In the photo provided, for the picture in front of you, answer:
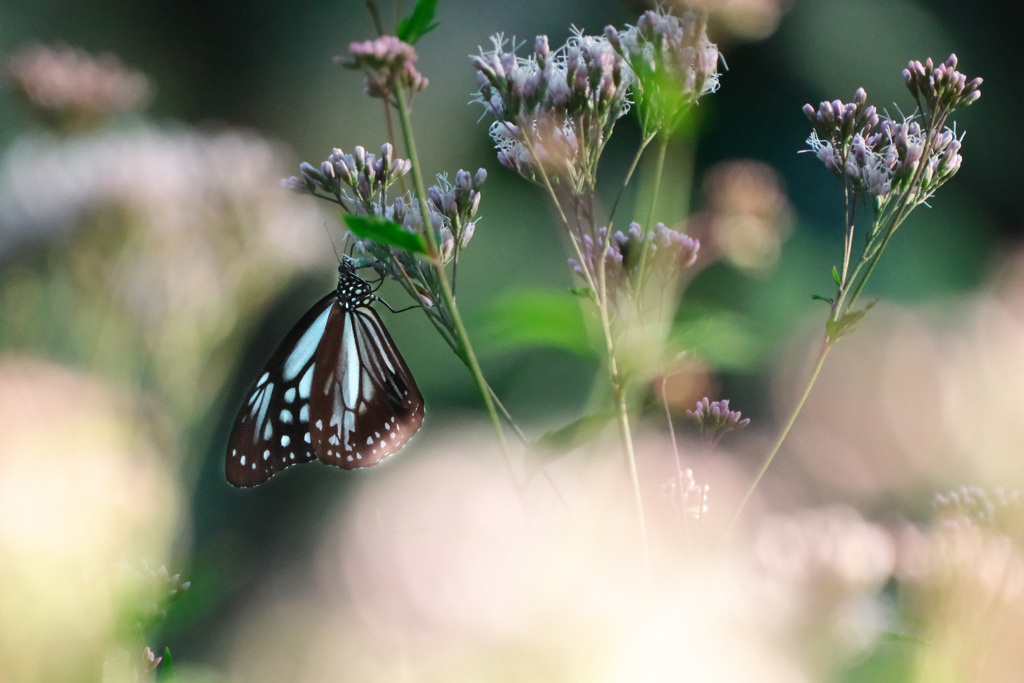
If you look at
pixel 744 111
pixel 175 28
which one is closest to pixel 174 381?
pixel 744 111

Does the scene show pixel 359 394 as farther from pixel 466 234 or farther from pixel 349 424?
pixel 466 234

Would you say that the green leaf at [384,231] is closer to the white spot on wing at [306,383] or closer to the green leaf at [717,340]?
the green leaf at [717,340]

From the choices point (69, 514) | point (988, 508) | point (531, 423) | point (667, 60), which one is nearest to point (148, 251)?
point (69, 514)

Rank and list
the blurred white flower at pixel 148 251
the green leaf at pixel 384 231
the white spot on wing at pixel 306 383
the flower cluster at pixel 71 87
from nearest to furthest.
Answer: the green leaf at pixel 384 231, the blurred white flower at pixel 148 251, the flower cluster at pixel 71 87, the white spot on wing at pixel 306 383

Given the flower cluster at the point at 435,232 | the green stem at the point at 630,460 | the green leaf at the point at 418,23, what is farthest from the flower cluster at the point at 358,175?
the green stem at the point at 630,460

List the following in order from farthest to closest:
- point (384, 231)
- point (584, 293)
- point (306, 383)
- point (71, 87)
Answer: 1. point (306, 383)
2. point (71, 87)
3. point (584, 293)
4. point (384, 231)

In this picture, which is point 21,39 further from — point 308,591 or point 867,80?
point 867,80
